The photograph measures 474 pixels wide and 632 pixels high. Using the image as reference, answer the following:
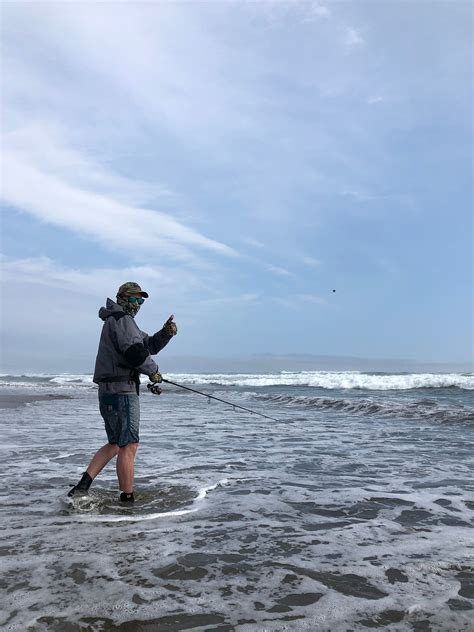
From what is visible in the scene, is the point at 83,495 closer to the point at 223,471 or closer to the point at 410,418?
the point at 223,471

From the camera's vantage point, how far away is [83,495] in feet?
17.0

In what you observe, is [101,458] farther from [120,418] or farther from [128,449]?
[120,418]

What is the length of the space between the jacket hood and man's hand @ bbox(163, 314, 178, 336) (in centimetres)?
59

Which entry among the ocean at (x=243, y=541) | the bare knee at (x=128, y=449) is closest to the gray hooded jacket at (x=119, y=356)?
the bare knee at (x=128, y=449)

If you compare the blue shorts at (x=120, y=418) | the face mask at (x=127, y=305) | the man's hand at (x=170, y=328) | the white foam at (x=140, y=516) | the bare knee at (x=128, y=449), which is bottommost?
the white foam at (x=140, y=516)

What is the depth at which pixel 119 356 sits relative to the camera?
5.42 m

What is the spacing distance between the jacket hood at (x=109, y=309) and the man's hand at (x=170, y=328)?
0.59 metres

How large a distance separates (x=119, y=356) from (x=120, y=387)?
1.12ft

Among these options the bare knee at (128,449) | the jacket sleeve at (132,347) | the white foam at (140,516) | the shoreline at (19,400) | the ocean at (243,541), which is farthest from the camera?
the shoreline at (19,400)

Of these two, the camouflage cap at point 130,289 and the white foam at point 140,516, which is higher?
the camouflage cap at point 130,289

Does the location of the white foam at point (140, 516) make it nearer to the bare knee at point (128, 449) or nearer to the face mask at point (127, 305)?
the bare knee at point (128, 449)

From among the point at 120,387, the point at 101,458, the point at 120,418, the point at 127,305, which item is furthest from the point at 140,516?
the point at 127,305

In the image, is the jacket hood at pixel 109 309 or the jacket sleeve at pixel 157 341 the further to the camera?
the jacket sleeve at pixel 157 341

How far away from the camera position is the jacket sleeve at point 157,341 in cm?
588
